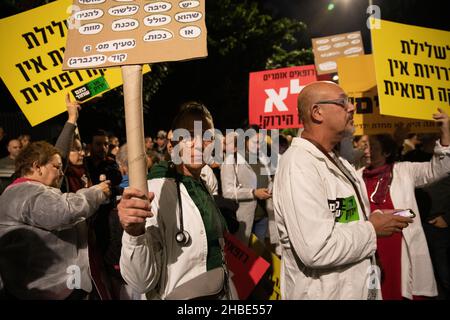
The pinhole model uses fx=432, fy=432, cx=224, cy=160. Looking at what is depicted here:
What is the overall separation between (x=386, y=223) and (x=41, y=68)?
292 cm

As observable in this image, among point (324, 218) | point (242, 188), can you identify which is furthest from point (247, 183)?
point (324, 218)

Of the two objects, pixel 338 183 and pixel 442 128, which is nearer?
pixel 338 183

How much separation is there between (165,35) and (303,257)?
49.1 inches

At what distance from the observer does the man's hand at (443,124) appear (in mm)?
3354

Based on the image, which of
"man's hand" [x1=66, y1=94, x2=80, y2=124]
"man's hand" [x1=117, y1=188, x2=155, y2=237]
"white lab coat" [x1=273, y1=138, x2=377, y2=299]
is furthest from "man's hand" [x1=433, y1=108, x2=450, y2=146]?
"man's hand" [x1=66, y1=94, x2=80, y2=124]

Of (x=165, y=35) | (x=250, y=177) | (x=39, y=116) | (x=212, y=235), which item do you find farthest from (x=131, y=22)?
(x=250, y=177)

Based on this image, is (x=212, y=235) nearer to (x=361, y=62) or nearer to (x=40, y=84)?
(x=40, y=84)

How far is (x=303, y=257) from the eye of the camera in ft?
6.79

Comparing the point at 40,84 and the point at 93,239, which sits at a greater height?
the point at 40,84

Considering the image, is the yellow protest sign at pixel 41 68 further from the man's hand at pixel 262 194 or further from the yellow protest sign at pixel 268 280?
the yellow protest sign at pixel 268 280

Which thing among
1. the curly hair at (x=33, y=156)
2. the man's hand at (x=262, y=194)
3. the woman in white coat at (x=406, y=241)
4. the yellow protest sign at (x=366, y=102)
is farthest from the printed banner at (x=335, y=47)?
the curly hair at (x=33, y=156)

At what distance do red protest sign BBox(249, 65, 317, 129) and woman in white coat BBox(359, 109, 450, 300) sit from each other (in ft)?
7.09

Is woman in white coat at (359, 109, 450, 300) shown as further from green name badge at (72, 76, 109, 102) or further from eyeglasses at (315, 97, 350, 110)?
green name badge at (72, 76, 109, 102)

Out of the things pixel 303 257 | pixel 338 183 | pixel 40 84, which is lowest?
pixel 303 257
